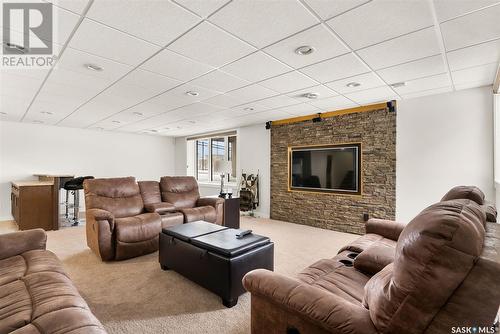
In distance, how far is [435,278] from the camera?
85 cm

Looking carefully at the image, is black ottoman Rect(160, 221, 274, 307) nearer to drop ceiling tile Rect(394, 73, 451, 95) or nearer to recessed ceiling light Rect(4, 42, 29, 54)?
recessed ceiling light Rect(4, 42, 29, 54)

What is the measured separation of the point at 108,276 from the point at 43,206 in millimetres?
3065

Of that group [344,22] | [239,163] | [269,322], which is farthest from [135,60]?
[239,163]

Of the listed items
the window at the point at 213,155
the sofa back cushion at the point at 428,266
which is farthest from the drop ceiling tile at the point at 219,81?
the window at the point at 213,155

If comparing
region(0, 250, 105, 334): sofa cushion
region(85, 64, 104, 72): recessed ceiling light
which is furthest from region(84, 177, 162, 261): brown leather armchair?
region(85, 64, 104, 72): recessed ceiling light

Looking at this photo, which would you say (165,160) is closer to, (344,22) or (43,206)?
(43,206)

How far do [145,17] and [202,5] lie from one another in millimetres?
463

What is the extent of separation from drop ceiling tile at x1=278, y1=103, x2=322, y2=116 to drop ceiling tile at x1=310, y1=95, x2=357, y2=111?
138mm

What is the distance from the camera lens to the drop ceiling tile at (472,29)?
5.78 ft

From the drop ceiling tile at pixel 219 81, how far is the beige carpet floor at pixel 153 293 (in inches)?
91.1

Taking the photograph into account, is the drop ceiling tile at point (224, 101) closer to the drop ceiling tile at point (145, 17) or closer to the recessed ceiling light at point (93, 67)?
the recessed ceiling light at point (93, 67)

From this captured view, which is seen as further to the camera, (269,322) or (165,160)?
(165,160)

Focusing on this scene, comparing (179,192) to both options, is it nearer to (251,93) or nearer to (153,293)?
(251,93)

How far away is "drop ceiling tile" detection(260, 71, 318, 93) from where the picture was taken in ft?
9.62
